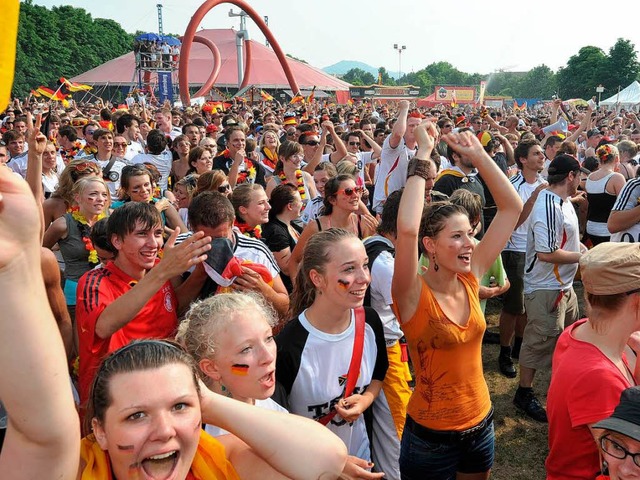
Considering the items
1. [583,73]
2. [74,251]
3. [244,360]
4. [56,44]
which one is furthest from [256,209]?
[56,44]

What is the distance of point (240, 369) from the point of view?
2133 mm

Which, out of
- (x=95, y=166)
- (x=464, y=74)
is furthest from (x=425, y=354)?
(x=464, y=74)

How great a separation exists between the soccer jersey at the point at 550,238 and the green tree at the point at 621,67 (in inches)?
2910

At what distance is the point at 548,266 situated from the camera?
4.72 m

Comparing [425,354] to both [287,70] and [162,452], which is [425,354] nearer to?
[162,452]

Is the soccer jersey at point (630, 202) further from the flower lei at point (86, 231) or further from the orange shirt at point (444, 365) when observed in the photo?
the flower lei at point (86, 231)

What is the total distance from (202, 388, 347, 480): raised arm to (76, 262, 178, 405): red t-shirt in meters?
1.28

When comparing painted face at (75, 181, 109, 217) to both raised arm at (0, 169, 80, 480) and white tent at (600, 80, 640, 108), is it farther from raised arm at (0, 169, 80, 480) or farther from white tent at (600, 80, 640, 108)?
white tent at (600, 80, 640, 108)

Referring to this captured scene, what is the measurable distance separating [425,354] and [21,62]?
77482 millimetres

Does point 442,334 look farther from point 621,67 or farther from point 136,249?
point 621,67

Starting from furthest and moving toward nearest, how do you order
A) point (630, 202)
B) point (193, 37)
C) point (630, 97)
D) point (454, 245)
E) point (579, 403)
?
point (193, 37), point (630, 97), point (630, 202), point (454, 245), point (579, 403)

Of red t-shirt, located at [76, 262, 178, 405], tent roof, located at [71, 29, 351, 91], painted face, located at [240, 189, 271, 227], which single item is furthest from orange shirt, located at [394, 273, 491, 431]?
tent roof, located at [71, 29, 351, 91]

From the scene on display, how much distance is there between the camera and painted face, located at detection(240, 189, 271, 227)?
4211 millimetres

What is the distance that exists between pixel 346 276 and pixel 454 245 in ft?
1.95
